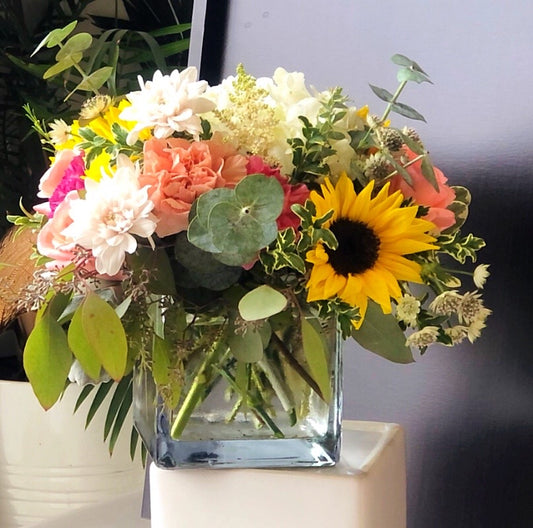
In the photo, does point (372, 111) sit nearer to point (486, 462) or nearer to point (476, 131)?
point (476, 131)

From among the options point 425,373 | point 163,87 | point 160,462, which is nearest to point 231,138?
point 163,87

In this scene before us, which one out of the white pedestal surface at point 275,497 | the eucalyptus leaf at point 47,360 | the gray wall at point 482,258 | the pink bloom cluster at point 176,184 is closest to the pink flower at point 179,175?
the pink bloom cluster at point 176,184

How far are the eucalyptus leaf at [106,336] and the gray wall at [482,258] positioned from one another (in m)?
0.43

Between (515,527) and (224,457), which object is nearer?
(224,457)

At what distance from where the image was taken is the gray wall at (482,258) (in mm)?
794

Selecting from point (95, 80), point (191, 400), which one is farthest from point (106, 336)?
point (95, 80)

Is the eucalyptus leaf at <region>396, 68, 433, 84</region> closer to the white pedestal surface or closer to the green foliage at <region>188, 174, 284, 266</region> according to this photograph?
the green foliage at <region>188, 174, 284, 266</region>

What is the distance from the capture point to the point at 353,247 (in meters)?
0.57

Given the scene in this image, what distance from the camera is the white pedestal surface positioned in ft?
2.06

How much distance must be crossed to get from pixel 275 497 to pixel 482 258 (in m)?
0.35

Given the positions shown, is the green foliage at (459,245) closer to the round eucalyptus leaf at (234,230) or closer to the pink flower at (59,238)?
the round eucalyptus leaf at (234,230)

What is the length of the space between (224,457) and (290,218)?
222mm

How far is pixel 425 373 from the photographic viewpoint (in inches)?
33.9

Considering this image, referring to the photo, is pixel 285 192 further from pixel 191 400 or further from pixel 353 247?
pixel 191 400
